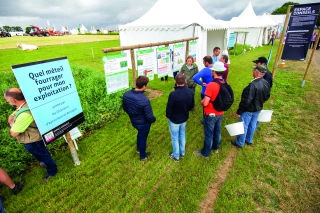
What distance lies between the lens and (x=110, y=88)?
4898mm

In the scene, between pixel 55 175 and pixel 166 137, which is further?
pixel 166 137

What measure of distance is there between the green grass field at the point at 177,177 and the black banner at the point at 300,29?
11.9 ft

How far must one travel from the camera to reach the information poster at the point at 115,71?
15.2 feet

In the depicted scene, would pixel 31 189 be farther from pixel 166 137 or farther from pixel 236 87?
pixel 236 87

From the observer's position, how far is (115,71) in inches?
191

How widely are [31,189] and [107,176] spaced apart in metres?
1.42

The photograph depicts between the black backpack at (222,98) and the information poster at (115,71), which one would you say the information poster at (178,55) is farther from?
the black backpack at (222,98)

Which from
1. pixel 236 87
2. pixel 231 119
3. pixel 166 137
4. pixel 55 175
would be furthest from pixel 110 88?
pixel 236 87

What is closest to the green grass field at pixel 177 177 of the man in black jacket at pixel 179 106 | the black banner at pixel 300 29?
the man in black jacket at pixel 179 106

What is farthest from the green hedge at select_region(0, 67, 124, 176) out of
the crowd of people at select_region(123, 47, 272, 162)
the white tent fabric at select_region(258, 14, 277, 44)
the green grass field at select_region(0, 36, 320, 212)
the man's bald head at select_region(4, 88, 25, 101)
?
the white tent fabric at select_region(258, 14, 277, 44)

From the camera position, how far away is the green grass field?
3.10 m

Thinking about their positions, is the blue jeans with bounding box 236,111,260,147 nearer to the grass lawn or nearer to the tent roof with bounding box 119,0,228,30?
A: the tent roof with bounding box 119,0,228,30

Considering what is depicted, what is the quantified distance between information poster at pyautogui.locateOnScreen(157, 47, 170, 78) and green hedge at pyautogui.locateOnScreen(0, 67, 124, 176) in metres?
1.87

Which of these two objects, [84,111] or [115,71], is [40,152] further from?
[115,71]
